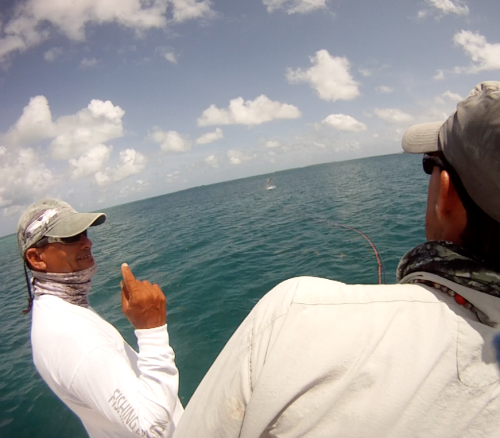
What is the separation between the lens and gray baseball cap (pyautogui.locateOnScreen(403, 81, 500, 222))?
2.88ft

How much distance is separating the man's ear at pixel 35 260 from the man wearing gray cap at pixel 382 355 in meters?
1.93

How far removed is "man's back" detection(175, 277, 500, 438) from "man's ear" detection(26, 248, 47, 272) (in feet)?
6.76

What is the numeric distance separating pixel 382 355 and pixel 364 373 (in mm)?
75

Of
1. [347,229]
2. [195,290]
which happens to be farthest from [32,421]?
[347,229]

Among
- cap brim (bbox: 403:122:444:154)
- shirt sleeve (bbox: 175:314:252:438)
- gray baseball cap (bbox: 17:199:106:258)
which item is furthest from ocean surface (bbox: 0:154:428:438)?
cap brim (bbox: 403:122:444:154)

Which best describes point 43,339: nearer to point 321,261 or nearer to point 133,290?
point 133,290

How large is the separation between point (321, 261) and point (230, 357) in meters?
9.65

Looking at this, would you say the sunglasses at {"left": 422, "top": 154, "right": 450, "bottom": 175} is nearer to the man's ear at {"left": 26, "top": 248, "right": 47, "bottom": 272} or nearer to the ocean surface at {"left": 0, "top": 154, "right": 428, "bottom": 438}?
the man's ear at {"left": 26, "top": 248, "right": 47, "bottom": 272}

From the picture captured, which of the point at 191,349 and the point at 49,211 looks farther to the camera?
the point at 191,349

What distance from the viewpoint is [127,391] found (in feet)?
5.45

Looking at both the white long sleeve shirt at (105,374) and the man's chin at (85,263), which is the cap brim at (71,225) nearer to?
the man's chin at (85,263)

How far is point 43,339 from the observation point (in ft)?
5.92

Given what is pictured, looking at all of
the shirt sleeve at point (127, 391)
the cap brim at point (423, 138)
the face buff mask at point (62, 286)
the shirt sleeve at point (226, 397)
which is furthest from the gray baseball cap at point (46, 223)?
the cap brim at point (423, 138)

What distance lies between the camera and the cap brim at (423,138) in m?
1.16
